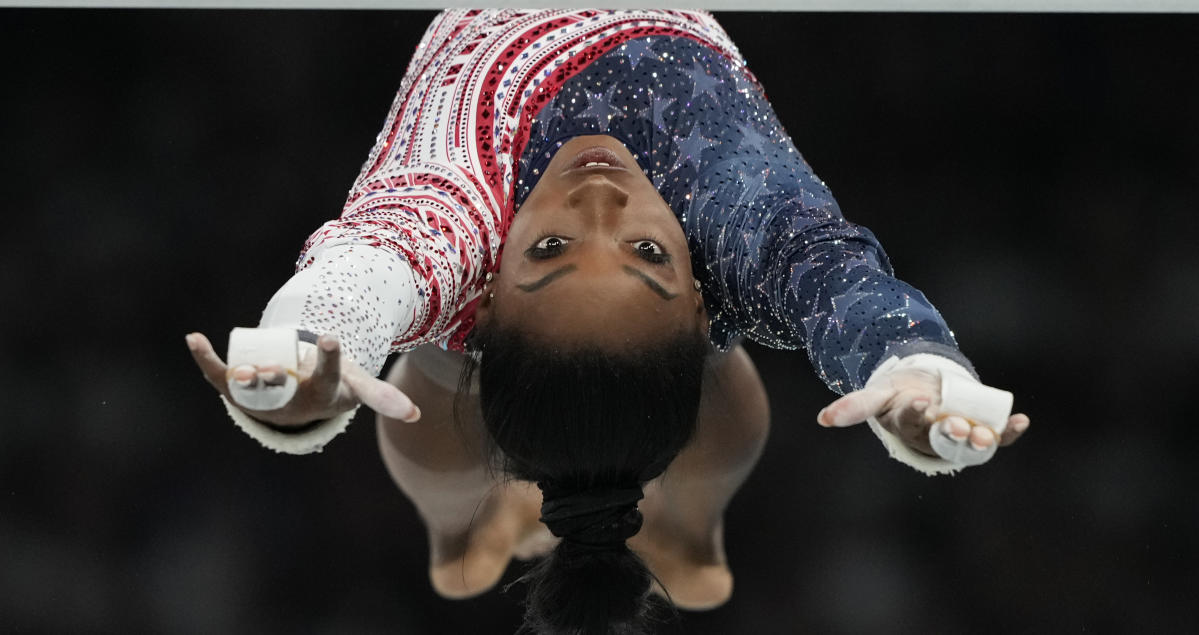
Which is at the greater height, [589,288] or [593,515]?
[589,288]

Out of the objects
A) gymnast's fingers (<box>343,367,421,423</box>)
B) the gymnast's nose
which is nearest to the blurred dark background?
the gymnast's nose

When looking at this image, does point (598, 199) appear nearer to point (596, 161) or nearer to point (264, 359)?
point (596, 161)

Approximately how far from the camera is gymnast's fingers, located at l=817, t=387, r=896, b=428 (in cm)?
82

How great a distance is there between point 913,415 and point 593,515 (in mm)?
425

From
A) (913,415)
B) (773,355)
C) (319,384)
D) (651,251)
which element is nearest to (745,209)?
(651,251)

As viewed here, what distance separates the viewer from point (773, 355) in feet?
6.72

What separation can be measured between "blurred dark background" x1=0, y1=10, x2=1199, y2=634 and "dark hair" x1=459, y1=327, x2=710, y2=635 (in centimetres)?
67

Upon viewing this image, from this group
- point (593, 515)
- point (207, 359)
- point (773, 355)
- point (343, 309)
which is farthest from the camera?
point (773, 355)

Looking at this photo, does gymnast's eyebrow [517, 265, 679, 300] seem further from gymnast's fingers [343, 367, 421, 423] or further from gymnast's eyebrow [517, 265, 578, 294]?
gymnast's fingers [343, 367, 421, 423]

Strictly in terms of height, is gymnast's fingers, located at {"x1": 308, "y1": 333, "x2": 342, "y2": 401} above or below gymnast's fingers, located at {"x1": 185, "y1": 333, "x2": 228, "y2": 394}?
above

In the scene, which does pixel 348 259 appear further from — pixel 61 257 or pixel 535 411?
pixel 61 257

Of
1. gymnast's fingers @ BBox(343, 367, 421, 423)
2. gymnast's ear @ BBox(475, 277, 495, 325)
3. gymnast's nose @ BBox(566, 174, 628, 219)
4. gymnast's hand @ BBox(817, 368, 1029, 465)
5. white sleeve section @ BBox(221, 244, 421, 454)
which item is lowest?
gymnast's fingers @ BBox(343, 367, 421, 423)

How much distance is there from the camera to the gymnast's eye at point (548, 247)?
113 cm

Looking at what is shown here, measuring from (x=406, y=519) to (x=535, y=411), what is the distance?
869mm
